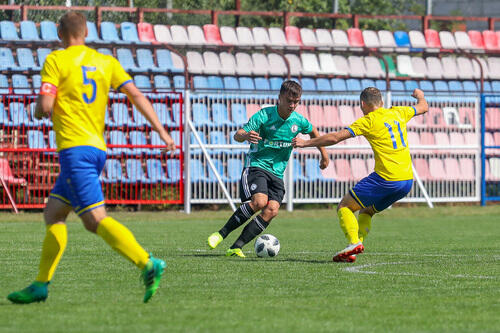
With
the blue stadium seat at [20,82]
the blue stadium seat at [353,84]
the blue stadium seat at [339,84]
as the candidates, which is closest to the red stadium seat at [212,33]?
the blue stadium seat at [339,84]

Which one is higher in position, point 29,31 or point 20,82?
point 29,31

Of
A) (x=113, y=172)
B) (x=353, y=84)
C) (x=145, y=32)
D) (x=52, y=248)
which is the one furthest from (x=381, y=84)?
(x=52, y=248)

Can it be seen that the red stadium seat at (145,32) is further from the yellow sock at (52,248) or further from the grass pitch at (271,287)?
the yellow sock at (52,248)

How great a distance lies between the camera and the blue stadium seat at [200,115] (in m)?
18.5

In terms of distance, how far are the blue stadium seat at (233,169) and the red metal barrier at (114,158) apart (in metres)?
0.94

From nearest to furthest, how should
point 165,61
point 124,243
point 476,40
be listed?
1. point 124,243
2. point 165,61
3. point 476,40

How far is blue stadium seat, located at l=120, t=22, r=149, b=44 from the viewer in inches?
867

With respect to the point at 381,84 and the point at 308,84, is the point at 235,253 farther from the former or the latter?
the point at 381,84

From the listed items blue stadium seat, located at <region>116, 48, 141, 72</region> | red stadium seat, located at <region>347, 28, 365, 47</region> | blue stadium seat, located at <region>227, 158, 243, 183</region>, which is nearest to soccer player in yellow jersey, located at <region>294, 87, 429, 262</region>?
blue stadium seat, located at <region>227, 158, 243, 183</region>

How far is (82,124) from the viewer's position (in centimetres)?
607

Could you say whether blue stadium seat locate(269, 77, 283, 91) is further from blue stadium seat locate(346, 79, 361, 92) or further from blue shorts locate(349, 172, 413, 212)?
blue shorts locate(349, 172, 413, 212)

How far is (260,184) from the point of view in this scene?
381 inches

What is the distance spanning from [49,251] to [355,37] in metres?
19.8

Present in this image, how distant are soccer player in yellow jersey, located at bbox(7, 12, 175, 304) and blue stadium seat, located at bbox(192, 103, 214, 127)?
1223 cm
